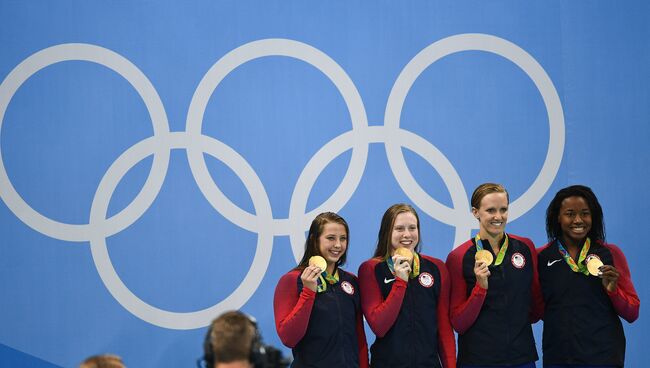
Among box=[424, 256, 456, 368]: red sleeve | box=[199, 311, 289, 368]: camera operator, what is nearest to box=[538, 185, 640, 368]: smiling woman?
box=[424, 256, 456, 368]: red sleeve

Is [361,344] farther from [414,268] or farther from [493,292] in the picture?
[493,292]

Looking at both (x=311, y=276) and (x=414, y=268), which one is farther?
(x=414, y=268)

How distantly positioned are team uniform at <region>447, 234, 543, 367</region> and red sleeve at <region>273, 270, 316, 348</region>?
96cm

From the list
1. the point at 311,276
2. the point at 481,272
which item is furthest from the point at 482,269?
the point at 311,276

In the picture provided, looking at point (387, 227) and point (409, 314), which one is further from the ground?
point (387, 227)

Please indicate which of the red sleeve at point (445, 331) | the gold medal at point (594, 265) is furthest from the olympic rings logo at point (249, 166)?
the gold medal at point (594, 265)

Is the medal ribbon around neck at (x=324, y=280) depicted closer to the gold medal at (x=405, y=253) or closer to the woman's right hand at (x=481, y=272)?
the gold medal at (x=405, y=253)

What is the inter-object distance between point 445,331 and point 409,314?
0.30 meters

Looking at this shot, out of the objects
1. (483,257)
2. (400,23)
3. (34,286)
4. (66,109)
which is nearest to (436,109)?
(400,23)

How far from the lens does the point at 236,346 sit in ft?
9.13

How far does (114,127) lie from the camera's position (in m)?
6.13

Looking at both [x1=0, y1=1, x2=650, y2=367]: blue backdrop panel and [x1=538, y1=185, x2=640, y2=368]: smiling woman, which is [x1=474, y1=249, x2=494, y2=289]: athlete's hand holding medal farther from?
[x1=0, y1=1, x2=650, y2=367]: blue backdrop panel

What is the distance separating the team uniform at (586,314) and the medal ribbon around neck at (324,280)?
136cm

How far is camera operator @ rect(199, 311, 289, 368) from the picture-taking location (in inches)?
109
